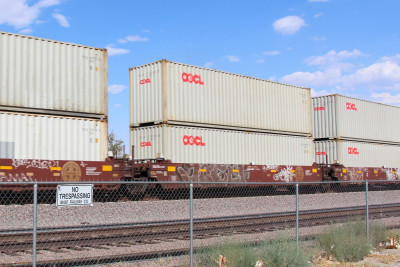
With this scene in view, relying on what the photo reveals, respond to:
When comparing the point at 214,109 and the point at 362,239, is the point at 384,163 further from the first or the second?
the point at 362,239

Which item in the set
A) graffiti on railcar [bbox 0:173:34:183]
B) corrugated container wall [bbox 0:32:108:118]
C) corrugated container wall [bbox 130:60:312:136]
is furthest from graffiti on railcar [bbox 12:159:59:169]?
corrugated container wall [bbox 130:60:312:136]

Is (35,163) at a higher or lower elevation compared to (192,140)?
lower

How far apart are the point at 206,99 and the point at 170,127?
7.94 ft

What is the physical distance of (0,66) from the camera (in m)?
13.5

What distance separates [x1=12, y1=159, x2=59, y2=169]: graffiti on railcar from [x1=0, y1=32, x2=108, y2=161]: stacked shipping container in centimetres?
30

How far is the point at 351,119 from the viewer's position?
26.6 m

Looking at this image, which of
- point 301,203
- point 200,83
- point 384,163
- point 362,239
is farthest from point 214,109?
point 384,163

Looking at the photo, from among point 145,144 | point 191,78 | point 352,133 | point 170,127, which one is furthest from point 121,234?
point 352,133

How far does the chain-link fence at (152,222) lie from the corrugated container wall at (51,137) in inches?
41.0

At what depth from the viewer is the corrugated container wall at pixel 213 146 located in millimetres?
17594

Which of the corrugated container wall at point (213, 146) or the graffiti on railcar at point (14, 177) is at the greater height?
the corrugated container wall at point (213, 146)

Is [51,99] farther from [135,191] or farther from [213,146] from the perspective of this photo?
[213,146]

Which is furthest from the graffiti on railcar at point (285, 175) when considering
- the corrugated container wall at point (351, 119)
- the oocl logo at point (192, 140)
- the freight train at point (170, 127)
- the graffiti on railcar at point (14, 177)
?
the graffiti on railcar at point (14, 177)

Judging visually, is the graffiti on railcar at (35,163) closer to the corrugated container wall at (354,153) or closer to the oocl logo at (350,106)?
the corrugated container wall at (354,153)
